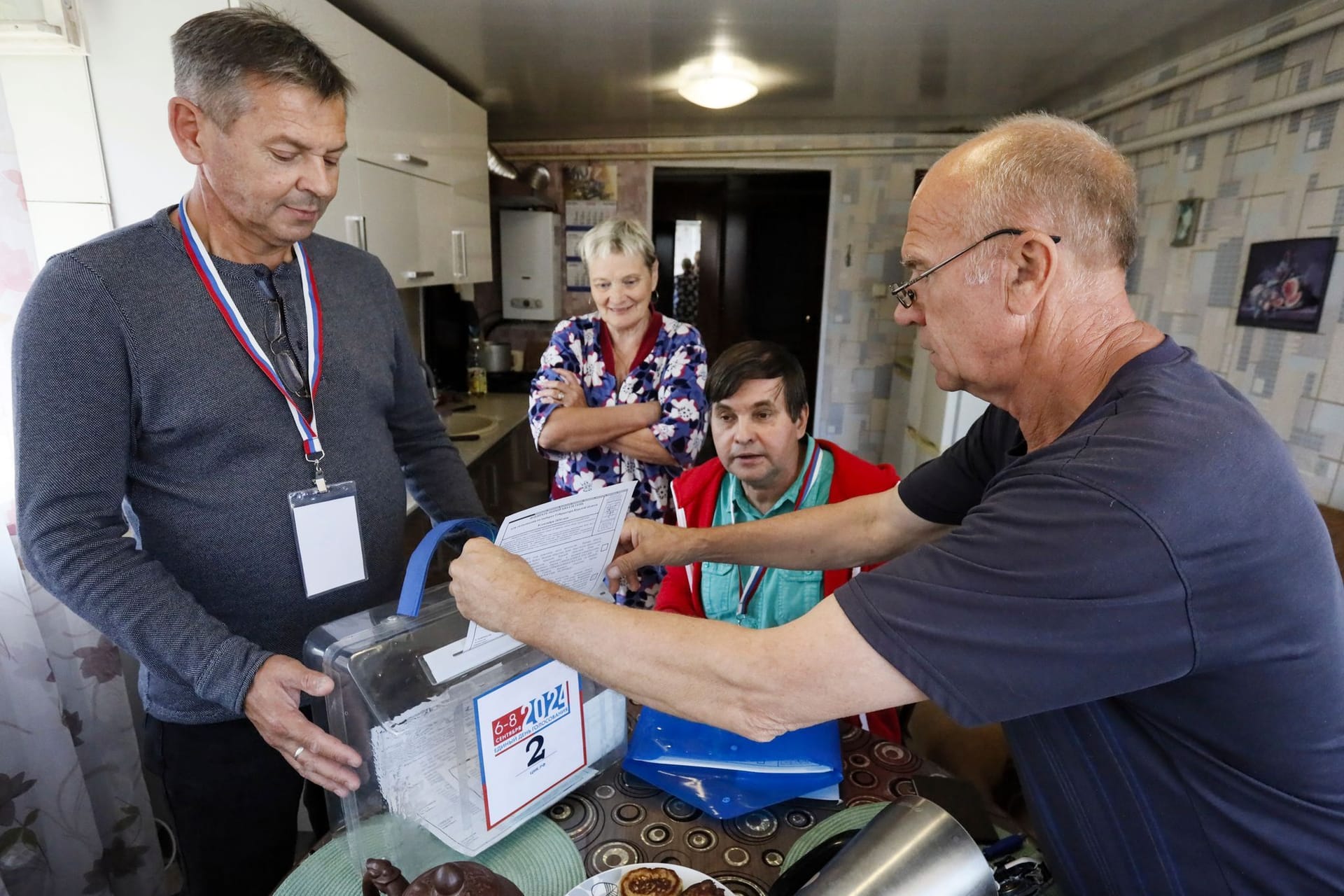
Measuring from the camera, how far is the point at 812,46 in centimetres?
266

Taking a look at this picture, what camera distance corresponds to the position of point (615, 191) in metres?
4.67

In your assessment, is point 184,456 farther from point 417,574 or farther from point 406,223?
point 406,223

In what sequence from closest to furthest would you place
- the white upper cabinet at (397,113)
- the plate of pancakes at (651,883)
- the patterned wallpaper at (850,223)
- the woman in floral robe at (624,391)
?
the plate of pancakes at (651,883)
the woman in floral robe at (624,391)
the white upper cabinet at (397,113)
the patterned wallpaper at (850,223)

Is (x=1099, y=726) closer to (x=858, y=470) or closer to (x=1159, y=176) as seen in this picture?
(x=858, y=470)

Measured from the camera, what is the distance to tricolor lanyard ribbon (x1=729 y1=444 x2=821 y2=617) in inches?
58.9

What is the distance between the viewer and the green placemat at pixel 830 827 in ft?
2.61

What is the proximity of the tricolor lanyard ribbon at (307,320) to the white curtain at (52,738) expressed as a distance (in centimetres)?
52

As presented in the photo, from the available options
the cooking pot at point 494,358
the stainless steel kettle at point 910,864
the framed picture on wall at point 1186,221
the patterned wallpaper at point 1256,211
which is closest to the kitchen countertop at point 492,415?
the cooking pot at point 494,358

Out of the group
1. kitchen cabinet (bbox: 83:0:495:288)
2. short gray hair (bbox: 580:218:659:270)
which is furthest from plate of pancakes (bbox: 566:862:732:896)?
kitchen cabinet (bbox: 83:0:495:288)

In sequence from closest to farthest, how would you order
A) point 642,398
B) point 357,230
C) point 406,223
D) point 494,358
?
point 642,398 < point 357,230 < point 406,223 < point 494,358

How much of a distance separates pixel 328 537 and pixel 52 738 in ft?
2.71

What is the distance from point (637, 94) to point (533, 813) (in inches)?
135

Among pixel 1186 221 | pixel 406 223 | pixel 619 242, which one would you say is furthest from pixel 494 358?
pixel 1186 221

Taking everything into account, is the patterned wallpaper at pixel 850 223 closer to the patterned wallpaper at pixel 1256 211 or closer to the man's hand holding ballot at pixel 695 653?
the patterned wallpaper at pixel 1256 211
